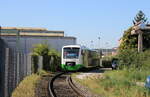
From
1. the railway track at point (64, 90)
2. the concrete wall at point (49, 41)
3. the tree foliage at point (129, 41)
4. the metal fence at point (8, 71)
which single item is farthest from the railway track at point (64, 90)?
the concrete wall at point (49, 41)

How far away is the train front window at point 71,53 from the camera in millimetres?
48656

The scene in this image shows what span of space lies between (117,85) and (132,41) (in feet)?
75.5

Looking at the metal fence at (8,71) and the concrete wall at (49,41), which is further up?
the concrete wall at (49,41)

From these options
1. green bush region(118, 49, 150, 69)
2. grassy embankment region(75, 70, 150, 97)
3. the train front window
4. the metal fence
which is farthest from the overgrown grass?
the train front window

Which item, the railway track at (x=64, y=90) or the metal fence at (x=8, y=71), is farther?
the railway track at (x=64, y=90)

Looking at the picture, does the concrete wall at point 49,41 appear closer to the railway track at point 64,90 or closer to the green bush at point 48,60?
the green bush at point 48,60

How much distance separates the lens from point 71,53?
4897 centimetres

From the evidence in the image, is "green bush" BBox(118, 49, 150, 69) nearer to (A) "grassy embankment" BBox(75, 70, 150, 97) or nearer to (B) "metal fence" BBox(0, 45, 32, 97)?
(A) "grassy embankment" BBox(75, 70, 150, 97)

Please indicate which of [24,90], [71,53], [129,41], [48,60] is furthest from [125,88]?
[48,60]

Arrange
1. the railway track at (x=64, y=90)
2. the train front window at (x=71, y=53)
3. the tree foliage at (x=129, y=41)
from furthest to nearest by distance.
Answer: the train front window at (x=71, y=53) → the tree foliage at (x=129, y=41) → the railway track at (x=64, y=90)

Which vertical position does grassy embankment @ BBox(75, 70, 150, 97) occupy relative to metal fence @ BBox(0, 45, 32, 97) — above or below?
below

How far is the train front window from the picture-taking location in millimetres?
48656

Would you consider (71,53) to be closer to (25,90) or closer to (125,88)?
(25,90)

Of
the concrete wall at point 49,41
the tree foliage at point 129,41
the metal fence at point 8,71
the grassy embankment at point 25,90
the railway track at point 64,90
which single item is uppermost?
the concrete wall at point 49,41
